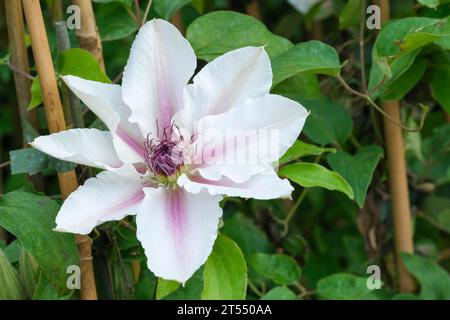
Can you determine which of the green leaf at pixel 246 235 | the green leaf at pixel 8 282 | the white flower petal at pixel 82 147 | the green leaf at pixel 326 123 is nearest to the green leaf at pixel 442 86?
the green leaf at pixel 326 123

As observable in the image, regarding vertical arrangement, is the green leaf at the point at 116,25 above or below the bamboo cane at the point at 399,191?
above

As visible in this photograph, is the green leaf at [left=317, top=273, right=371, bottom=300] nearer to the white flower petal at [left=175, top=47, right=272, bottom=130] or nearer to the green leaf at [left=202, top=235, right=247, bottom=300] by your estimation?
the green leaf at [left=202, top=235, right=247, bottom=300]

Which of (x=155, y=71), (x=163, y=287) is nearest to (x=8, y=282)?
(x=163, y=287)

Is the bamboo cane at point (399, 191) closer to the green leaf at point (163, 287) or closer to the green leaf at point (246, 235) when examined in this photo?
the green leaf at point (246, 235)

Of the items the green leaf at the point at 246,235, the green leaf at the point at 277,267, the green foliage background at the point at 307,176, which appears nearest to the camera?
the green foliage background at the point at 307,176

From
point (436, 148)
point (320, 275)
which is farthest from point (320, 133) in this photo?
point (320, 275)

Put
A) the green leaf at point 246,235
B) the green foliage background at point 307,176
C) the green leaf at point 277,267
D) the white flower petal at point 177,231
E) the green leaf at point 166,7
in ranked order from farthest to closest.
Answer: the green leaf at point 246,235, the green leaf at point 277,267, the green leaf at point 166,7, the green foliage background at point 307,176, the white flower petal at point 177,231

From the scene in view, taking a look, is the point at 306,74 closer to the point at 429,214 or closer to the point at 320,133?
the point at 320,133
